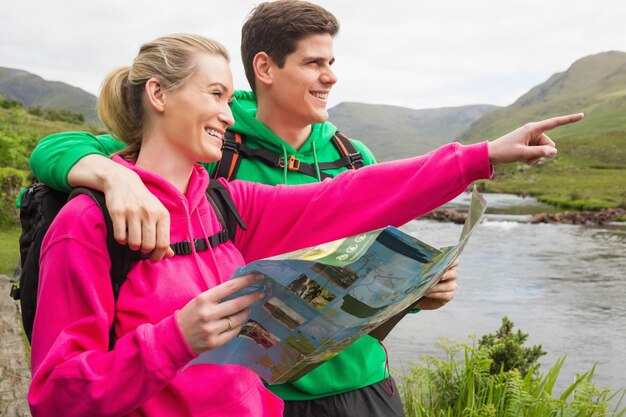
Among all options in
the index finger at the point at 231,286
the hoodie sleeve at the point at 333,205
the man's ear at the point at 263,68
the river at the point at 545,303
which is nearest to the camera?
the index finger at the point at 231,286

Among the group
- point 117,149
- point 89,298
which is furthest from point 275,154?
point 89,298

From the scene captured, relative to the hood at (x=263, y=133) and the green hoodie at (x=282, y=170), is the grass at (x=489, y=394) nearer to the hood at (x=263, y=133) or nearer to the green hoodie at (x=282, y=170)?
the green hoodie at (x=282, y=170)

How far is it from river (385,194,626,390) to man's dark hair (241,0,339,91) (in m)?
3.54

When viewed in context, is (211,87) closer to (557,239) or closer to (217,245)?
(217,245)

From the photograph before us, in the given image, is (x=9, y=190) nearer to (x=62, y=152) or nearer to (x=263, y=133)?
(x=263, y=133)

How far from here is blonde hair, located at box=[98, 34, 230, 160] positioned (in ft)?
5.83

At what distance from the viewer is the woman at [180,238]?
1.44 meters

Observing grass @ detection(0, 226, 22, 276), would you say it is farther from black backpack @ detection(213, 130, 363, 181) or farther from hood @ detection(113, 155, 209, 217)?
hood @ detection(113, 155, 209, 217)

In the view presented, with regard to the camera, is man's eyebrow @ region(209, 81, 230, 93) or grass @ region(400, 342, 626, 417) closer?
man's eyebrow @ region(209, 81, 230, 93)

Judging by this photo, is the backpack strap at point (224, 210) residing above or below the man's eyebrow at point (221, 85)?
below

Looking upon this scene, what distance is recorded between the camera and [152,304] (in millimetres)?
1590

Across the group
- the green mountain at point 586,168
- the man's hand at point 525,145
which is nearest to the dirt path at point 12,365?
the man's hand at point 525,145

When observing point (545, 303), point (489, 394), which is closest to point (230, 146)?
point (489, 394)

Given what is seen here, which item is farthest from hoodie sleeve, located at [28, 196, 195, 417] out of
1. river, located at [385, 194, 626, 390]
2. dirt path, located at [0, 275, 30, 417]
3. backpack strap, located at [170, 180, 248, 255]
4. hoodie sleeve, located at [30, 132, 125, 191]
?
river, located at [385, 194, 626, 390]
